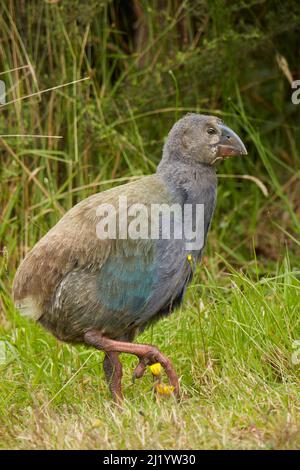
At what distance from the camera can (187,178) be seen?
4184 mm

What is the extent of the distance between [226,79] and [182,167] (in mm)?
2242

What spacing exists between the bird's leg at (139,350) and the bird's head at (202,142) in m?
0.78

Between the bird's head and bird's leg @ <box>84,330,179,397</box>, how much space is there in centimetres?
78

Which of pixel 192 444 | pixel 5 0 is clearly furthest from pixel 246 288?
pixel 5 0

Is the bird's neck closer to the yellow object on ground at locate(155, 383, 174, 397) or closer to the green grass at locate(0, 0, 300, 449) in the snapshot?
the green grass at locate(0, 0, 300, 449)

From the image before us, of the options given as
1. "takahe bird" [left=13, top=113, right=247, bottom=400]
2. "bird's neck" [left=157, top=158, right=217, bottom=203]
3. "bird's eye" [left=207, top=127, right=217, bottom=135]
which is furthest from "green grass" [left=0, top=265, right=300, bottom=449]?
"bird's eye" [left=207, top=127, right=217, bottom=135]

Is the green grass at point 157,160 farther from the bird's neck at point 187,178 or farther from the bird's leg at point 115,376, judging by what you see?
the bird's neck at point 187,178

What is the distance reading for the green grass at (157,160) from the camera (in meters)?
4.31

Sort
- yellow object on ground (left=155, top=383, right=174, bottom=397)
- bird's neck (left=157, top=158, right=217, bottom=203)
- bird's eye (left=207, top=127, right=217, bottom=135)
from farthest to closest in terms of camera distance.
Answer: bird's eye (left=207, top=127, right=217, bottom=135) < bird's neck (left=157, top=158, right=217, bottom=203) < yellow object on ground (left=155, top=383, right=174, bottom=397)

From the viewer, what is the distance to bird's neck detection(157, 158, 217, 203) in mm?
4156

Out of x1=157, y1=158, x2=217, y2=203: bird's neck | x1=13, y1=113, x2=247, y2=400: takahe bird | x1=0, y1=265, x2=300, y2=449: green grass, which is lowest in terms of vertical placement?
x1=0, y1=265, x2=300, y2=449: green grass

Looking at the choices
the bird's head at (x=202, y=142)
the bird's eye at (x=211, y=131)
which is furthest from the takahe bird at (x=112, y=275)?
the bird's eye at (x=211, y=131)

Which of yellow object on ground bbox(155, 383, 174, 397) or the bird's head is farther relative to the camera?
the bird's head

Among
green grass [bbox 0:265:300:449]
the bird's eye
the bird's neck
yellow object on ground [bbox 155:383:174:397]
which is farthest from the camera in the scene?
the bird's eye
